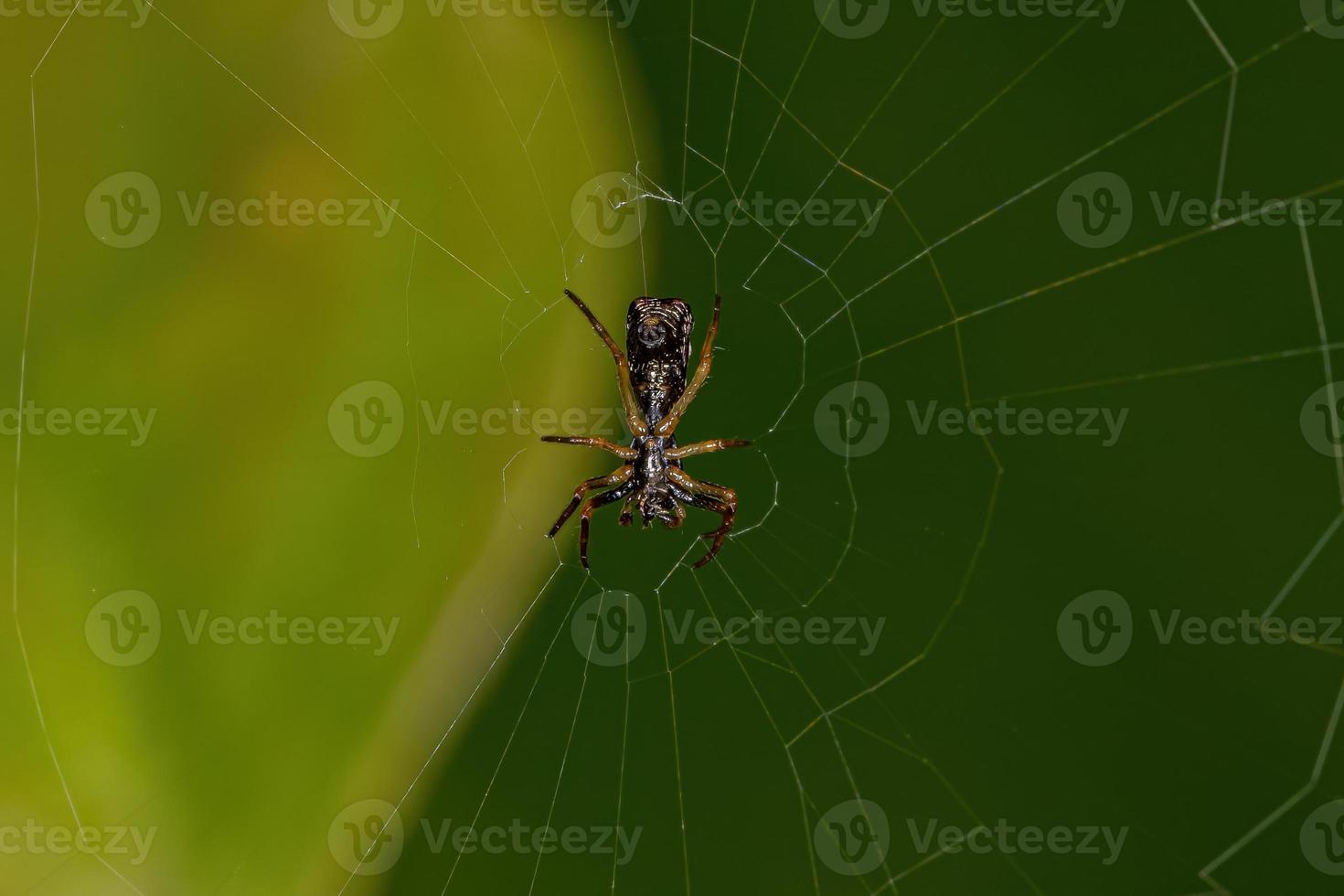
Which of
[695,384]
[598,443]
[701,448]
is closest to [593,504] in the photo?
[598,443]

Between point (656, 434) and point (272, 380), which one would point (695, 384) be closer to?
point (656, 434)

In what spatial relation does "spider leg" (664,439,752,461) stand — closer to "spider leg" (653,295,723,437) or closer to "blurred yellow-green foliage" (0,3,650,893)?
"spider leg" (653,295,723,437)

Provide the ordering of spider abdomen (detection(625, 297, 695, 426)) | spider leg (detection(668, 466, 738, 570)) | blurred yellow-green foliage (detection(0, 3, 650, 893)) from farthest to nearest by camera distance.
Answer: spider leg (detection(668, 466, 738, 570)) < spider abdomen (detection(625, 297, 695, 426)) < blurred yellow-green foliage (detection(0, 3, 650, 893))

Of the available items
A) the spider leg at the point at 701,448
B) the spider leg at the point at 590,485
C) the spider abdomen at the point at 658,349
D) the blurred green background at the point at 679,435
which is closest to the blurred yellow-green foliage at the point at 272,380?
the blurred green background at the point at 679,435

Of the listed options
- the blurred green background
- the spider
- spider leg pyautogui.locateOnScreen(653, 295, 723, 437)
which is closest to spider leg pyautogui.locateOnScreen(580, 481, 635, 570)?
the spider

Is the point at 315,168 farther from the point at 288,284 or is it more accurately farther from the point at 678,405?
the point at 678,405

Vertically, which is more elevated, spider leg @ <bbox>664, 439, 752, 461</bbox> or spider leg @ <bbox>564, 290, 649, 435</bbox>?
spider leg @ <bbox>564, 290, 649, 435</bbox>

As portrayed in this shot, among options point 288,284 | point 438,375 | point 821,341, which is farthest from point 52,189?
point 821,341

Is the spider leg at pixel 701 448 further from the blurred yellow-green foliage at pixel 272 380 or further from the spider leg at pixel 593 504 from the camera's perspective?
the blurred yellow-green foliage at pixel 272 380
